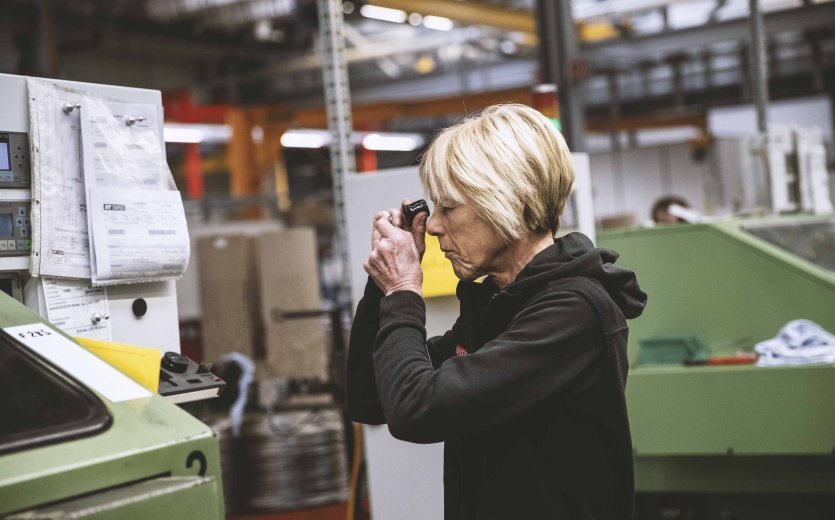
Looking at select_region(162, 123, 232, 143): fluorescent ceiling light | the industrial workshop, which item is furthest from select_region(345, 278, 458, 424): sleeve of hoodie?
select_region(162, 123, 232, 143): fluorescent ceiling light

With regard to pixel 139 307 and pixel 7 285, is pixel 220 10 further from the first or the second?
pixel 7 285

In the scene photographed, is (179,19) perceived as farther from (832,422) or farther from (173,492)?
(173,492)

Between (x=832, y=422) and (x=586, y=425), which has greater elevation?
(x=586, y=425)

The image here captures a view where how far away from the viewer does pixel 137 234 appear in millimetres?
1663

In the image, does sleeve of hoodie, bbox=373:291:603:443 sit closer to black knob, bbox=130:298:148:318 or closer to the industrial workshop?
the industrial workshop

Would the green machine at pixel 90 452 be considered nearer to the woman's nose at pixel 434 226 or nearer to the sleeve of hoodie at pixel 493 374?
the sleeve of hoodie at pixel 493 374

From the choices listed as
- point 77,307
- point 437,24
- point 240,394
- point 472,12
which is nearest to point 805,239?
point 240,394

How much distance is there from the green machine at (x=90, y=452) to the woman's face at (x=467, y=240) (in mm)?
455

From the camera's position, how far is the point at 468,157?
1.27 meters

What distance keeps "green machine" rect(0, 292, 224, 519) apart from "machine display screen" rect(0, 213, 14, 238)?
333mm

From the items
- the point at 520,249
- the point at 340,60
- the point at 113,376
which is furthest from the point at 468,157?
the point at 340,60

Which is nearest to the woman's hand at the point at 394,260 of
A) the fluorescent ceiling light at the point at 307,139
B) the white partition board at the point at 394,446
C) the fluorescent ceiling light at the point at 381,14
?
the white partition board at the point at 394,446

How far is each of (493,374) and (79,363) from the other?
1.91 feet

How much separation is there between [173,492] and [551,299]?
1.85 ft
